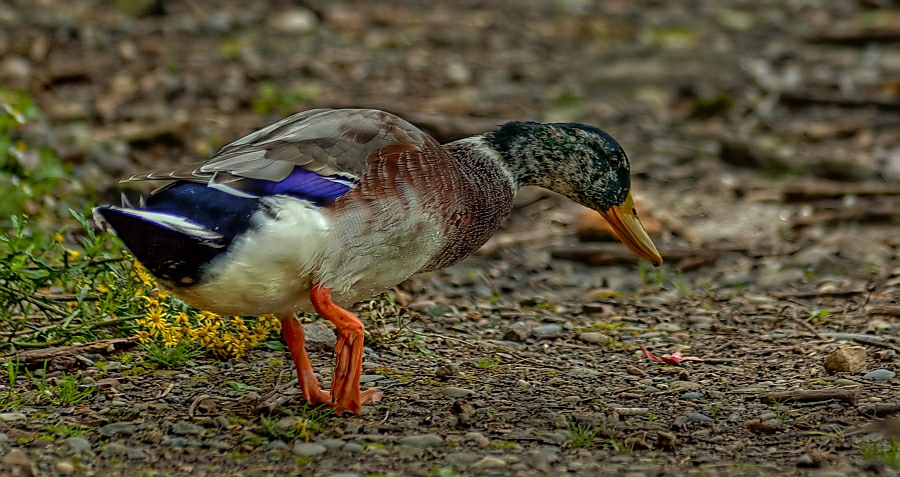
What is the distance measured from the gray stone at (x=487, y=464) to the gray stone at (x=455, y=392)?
76cm

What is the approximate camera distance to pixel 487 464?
10.8 feet

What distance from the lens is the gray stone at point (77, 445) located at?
11.1 feet

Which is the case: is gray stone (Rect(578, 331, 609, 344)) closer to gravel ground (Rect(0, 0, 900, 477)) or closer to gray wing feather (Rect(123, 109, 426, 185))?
gravel ground (Rect(0, 0, 900, 477))

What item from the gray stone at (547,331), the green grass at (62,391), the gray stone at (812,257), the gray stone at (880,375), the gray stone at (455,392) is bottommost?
the gray stone at (812,257)

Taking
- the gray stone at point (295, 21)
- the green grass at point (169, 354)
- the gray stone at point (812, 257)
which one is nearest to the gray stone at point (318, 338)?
the green grass at point (169, 354)

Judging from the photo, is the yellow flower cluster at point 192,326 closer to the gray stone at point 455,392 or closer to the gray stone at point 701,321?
the gray stone at point 455,392

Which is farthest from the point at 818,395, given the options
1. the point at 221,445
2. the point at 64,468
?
the point at 64,468

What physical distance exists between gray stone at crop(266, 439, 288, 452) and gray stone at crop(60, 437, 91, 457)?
55cm

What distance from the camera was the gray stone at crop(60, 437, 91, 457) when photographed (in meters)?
3.39

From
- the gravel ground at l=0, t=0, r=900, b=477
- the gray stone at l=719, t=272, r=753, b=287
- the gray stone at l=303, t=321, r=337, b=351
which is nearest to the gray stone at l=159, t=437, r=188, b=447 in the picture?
the gravel ground at l=0, t=0, r=900, b=477

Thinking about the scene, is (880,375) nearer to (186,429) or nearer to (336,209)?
(336,209)

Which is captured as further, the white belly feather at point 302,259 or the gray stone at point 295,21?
the gray stone at point 295,21

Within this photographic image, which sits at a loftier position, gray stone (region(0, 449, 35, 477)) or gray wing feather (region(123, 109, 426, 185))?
gray wing feather (region(123, 109, 426, 185))

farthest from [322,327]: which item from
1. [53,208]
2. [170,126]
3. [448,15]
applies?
[448,15]
